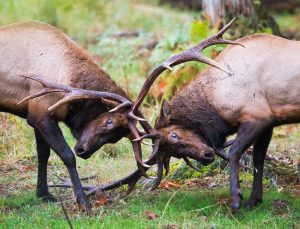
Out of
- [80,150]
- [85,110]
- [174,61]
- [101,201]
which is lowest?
[101,201]

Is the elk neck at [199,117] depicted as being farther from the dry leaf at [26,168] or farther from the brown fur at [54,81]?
the dry leaf at [26,168]

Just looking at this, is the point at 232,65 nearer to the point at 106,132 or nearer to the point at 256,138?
the point at 256,138

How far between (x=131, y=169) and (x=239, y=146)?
7.09 feet

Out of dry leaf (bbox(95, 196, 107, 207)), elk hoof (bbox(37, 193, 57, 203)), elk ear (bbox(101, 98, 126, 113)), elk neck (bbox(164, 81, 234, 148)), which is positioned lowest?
elk hoof (bbox(37, 193, 57, 203))

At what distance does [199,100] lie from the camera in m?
7.71

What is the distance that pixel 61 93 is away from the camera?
24.8ft

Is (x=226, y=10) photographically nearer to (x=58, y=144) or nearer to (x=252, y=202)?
(x=252, y=202)

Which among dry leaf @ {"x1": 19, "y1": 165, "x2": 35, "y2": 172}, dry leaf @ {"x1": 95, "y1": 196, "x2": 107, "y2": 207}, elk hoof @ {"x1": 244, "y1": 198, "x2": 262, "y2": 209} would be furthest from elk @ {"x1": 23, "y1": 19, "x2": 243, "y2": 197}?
dry leaf @ {"x1": 19, "y1": 165, "x2": 35, "y2": 172}

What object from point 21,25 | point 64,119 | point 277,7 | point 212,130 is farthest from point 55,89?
point 277,7

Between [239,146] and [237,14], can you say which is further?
[237,14]

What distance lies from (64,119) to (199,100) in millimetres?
1413

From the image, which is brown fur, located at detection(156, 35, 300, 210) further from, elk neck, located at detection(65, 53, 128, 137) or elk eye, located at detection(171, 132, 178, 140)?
elk neck, located at detection(65, 53, 128, 137)

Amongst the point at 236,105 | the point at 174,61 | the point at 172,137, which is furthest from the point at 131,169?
the point at 236,105

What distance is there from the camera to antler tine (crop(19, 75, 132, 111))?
723cm
